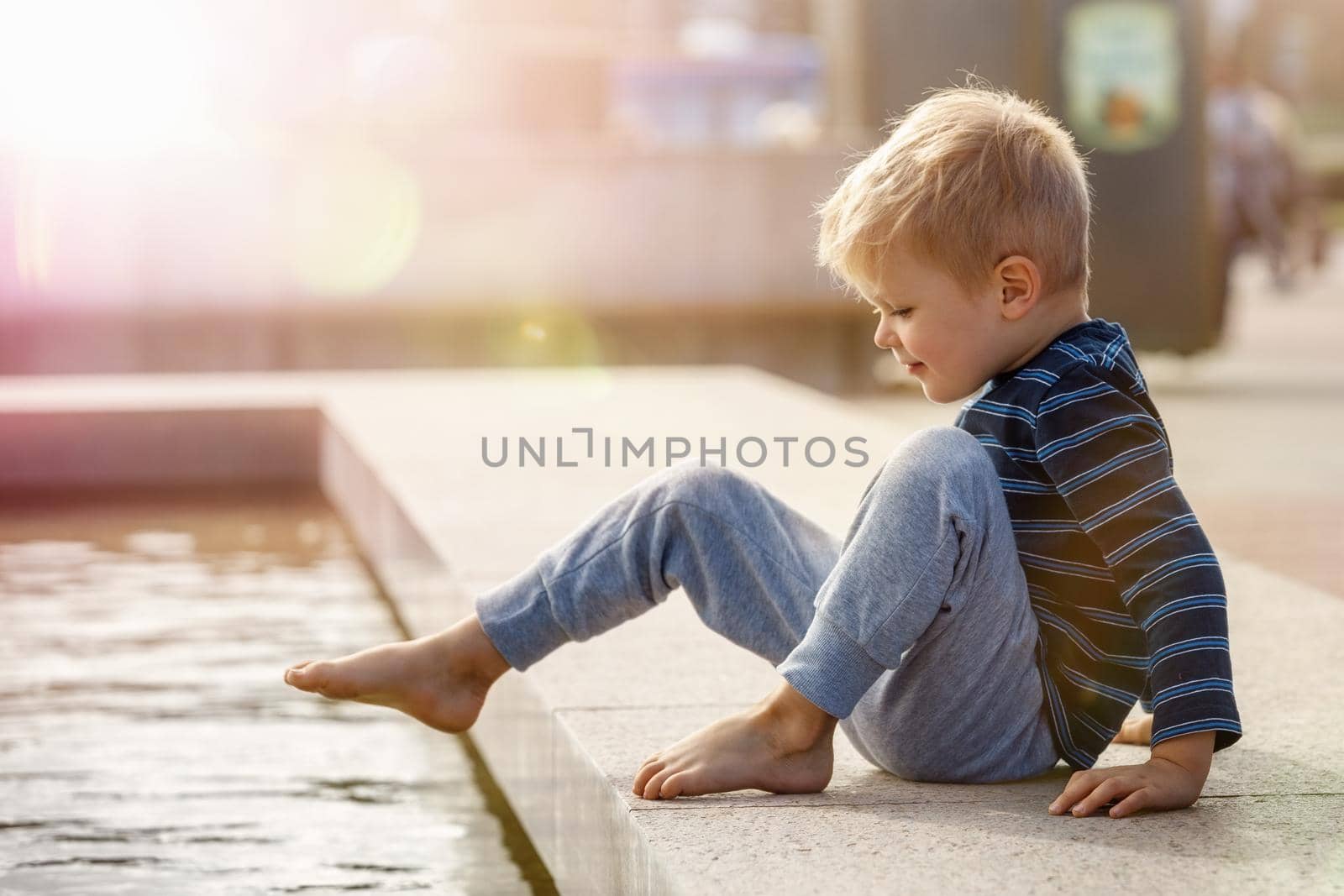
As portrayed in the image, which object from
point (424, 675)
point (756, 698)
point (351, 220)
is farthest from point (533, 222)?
point (424, 675)

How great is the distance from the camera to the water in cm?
Answer: 325

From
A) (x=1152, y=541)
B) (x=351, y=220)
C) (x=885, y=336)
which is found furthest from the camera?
(x=351, y=220)

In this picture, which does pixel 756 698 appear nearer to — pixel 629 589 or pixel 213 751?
pixel 629 589

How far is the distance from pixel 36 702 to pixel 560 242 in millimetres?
7238

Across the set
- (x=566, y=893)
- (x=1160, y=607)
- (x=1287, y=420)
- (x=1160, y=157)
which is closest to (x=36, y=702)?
(x=566, y=893)

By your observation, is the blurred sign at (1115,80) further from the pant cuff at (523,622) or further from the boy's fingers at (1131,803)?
the boy's fingers at (1131,803)

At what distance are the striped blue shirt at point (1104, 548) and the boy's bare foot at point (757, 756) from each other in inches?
12.7

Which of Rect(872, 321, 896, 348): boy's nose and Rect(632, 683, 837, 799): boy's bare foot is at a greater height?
Rect(872, 321, 896, 348): boy's nose

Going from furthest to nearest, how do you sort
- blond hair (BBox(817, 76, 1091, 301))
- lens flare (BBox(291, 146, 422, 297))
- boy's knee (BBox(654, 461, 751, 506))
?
lens flare (BBox(291, 146, 422, 297)) < boy's knee (BBox(654, 461, 751, 506)) < blond hair (BBox(817, 76, 1091, 301))

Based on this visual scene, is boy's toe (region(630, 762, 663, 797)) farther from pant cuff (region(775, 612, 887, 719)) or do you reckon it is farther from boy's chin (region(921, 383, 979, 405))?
boy's chin (region(921, 383, 979, 405))

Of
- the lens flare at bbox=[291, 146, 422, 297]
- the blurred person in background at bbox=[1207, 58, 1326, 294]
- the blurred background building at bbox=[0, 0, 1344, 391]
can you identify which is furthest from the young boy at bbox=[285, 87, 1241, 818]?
the blurred person in background at bbox=[1207, 58, 1326, 294]

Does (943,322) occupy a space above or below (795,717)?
above

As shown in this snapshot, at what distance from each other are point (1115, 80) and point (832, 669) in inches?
381

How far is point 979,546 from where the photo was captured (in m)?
2.42
